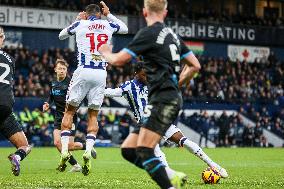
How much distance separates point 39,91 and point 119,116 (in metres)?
4.15

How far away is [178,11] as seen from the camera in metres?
49.8

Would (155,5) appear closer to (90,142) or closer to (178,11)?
(90,142)

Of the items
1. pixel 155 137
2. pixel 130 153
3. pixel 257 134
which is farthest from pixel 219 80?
pixel 155 137

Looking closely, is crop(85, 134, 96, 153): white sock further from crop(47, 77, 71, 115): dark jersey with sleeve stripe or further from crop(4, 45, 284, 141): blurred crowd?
crop(4, 45, 284, 141): blurred crowd

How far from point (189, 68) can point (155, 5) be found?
1.13 metres

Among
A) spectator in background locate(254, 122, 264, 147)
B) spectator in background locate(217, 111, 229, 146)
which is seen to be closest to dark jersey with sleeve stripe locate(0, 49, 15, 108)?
spectator in background locate(217, 111, 229, 146)

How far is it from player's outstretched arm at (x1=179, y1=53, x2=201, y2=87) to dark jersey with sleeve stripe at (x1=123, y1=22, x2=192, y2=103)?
0.43 meters

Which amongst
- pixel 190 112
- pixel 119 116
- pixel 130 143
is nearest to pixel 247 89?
pixel 190 112

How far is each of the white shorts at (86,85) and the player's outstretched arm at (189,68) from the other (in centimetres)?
472

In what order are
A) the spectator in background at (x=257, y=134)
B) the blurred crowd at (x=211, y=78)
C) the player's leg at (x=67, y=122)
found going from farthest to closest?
the spectator in background at (x=257, y=134)
the blurred crowd at (x=211, y=78)
the player's leg at (x=67, y=122)

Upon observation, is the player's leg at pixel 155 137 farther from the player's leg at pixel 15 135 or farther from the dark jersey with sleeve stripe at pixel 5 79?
the player's leg at pixel 15 135

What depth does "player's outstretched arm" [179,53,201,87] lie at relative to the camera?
8.73 meters

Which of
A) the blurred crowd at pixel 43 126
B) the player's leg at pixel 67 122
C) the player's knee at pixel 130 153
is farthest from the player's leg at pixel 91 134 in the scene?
the blurred crowd at pixel 43 126

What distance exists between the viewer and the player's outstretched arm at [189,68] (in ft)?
28.7
